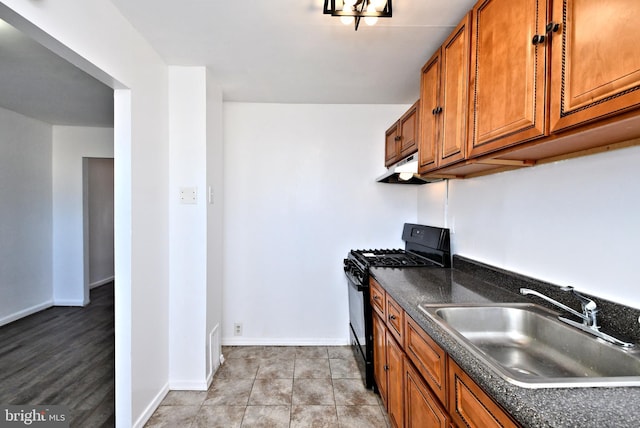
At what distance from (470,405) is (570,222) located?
0.92 metres

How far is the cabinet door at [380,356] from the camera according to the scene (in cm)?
186

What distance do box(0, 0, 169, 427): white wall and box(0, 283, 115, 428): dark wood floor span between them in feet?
1.37

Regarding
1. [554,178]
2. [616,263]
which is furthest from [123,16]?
[616,263]

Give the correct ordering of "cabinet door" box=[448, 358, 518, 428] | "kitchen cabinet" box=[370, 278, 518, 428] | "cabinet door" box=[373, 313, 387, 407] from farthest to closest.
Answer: "cabinet door" box=[373, 313, 387, 407] → "kitchen cabinet" box=[370, 278, 518, 428] → "cabinet door" box=[448, 358, 518, 428]

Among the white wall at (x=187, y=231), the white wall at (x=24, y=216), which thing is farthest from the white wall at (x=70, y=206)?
the white wall at (x=187, y=231)

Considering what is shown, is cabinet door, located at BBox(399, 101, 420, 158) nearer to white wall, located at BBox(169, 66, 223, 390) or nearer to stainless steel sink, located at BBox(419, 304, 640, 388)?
stainless steel sink, located at BBox(419, 304, 640, 388)

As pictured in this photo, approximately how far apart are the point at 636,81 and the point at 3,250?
5.26 m

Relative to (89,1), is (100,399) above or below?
below

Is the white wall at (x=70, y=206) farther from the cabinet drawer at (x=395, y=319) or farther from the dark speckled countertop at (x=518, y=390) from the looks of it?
the dark speckled countertop at (x=518, y=390)

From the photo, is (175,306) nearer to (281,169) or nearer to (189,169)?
(189,169)

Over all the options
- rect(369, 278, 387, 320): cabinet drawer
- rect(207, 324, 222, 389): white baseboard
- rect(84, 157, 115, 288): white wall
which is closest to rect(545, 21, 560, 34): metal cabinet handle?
rect(369, 278, 387, 320): cabinet drawer

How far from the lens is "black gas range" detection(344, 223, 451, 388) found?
7.17ft

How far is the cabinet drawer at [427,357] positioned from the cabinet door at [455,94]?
88cm

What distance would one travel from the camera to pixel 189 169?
2219mm
